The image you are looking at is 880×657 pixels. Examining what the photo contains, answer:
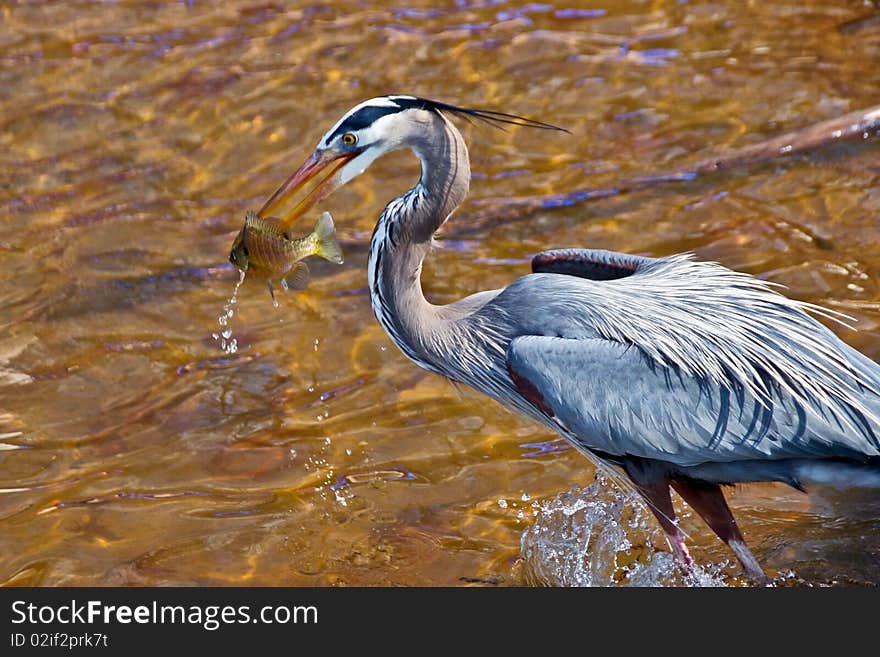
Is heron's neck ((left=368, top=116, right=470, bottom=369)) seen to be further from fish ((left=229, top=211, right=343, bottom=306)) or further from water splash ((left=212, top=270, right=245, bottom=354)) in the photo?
water splash ((left=212, top=270, right=245, bottom=354))

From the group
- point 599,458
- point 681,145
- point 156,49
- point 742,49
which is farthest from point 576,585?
point 156,49

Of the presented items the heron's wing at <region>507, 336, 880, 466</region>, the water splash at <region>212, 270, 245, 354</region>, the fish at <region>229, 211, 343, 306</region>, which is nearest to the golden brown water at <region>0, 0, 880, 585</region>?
the water splash at <region>212, 270, 245, 354</region>

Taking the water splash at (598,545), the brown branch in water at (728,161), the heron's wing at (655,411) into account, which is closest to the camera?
the heron's wing at (655,411)

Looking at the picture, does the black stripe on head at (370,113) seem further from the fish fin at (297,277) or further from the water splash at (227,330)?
the water splash at (227,330)

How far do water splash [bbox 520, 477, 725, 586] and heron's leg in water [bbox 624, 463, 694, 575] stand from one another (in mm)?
75

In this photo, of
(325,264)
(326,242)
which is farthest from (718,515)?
(325,264)

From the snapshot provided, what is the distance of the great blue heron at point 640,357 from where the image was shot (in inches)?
157

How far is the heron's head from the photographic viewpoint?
165 inches

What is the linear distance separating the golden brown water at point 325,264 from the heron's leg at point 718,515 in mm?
262

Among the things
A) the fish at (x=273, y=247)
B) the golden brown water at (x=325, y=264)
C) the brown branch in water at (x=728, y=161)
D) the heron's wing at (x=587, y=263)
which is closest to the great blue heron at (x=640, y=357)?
the fish at (x=273, y=247)

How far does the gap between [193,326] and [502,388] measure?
196cm

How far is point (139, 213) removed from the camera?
6.65 meters

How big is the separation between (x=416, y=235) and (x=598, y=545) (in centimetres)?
139

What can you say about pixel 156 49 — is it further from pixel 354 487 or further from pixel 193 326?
pixel 354 487
